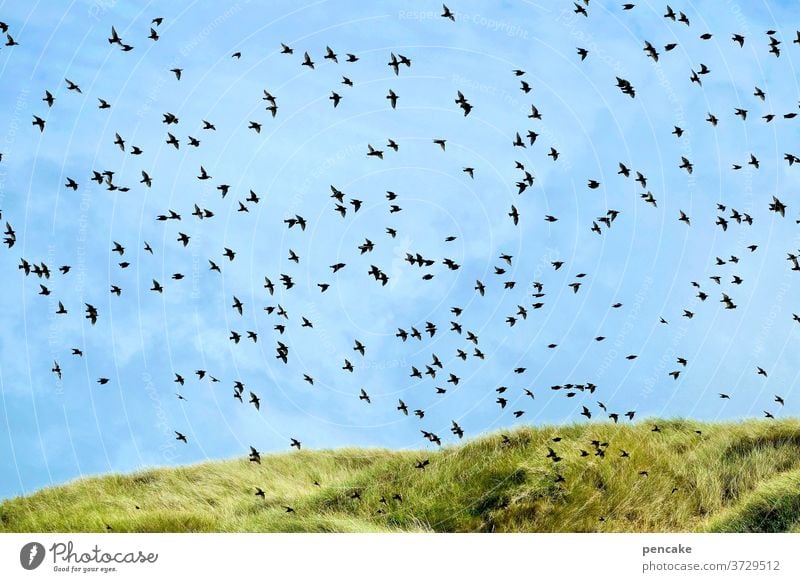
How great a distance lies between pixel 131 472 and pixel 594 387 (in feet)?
64.5

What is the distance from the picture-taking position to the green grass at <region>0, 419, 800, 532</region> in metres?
29.1

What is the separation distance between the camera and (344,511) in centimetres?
3159

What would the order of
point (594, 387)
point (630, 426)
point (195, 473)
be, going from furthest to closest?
1. point (195, 473)
2. point (630, 426)
3. point (594, 387)
